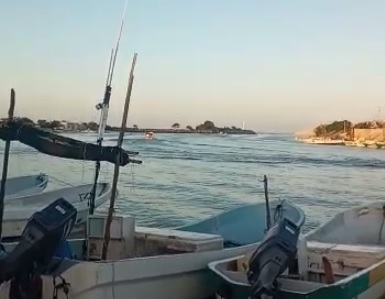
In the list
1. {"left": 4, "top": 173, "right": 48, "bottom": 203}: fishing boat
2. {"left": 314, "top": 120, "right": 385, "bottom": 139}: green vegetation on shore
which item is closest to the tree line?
{"left": 314, "top": 120, "right": 385, "bottom": 139}: green vegetation on shore

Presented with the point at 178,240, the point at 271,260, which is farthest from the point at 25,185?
the point at 271,260

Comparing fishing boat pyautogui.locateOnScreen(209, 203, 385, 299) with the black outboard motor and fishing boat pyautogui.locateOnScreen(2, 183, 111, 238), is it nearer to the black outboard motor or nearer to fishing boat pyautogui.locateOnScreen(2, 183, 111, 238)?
the black outboard motor

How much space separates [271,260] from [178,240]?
200 cm

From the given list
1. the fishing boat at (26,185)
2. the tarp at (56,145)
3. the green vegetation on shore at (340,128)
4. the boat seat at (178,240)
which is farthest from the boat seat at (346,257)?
the green vegetation on shore at (340,128)

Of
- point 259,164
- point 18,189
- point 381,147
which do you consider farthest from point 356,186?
point 381,147

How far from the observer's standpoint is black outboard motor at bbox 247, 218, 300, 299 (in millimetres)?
7312

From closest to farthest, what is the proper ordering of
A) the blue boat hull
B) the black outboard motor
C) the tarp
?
the black outboard motor
the tarp
the blue boat hull

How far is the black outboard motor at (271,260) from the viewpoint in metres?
7.31

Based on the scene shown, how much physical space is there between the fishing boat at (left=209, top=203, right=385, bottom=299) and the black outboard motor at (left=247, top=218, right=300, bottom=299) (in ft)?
0.37

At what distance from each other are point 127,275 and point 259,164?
41103 millimetres

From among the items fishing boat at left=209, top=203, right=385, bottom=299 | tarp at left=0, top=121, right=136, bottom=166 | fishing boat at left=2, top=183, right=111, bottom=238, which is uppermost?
tarp at left=0, top=121, right=136, bottom=166

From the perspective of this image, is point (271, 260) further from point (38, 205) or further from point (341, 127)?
point (341, 127)

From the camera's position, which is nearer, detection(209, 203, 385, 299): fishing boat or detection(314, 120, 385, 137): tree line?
detection(209, 203, 385, 299): fishing boat

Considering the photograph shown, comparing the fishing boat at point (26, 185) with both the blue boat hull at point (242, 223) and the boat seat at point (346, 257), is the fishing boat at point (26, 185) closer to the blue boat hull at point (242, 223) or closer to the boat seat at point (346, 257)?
the blue boat hull at point (242, 223)
